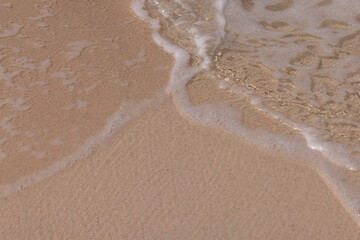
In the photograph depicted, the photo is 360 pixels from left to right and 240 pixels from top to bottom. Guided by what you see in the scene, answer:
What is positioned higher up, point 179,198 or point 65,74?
point 65,74

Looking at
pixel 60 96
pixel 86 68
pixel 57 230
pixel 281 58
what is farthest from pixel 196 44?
pixel 57 230

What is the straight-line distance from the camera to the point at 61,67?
9.11 feet

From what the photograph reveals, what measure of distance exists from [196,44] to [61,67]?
36.9 inches

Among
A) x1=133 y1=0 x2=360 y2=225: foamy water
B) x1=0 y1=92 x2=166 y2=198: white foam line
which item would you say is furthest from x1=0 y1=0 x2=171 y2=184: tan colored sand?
x1=133 y1=0 x2=360 y2=225: foamy water

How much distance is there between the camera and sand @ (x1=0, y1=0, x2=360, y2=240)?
204cm

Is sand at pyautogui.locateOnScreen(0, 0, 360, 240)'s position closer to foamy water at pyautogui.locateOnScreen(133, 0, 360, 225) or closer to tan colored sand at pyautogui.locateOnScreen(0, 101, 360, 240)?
tan colored sand at pyautogui.locateOnScreen(0, 101, 360, 240)

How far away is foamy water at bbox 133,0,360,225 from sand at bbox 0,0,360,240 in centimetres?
12

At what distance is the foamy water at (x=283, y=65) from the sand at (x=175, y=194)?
12 centimetres

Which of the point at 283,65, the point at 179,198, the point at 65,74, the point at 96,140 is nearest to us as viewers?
the point at 179,198

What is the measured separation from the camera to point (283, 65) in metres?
3.02

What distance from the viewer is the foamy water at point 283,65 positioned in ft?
7.90

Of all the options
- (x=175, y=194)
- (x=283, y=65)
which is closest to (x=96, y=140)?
(x=175, y=194)

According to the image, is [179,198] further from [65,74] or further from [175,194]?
[65,74]

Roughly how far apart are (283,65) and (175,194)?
52.5 inches
